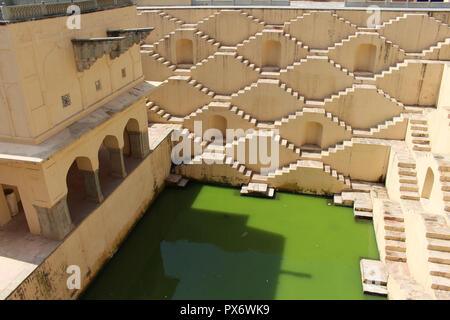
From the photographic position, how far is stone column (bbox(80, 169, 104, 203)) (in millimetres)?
9859

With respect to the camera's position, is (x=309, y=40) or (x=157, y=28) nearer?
(x=309, y=40)

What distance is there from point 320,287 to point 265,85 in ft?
24.1

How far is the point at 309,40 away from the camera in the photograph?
1405 centimetres

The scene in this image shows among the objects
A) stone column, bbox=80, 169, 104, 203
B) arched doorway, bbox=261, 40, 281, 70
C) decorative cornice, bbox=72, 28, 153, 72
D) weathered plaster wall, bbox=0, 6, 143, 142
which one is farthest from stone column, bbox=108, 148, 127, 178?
arched doorway, bbox=261, 40, 281, 70

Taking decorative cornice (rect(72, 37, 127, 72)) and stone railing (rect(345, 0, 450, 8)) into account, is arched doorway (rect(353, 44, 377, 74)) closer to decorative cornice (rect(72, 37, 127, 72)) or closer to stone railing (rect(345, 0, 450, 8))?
stone railing (rect(345, 0, 450, 8))

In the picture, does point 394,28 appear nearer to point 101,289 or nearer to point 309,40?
point 309,40

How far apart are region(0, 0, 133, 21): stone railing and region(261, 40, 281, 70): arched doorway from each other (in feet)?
22.5

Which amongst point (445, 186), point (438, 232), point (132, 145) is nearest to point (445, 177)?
point (445, 186)

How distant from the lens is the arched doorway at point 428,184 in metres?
10.6

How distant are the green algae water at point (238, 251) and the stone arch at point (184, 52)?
5.68m

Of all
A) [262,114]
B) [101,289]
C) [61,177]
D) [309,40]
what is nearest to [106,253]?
[101,289]

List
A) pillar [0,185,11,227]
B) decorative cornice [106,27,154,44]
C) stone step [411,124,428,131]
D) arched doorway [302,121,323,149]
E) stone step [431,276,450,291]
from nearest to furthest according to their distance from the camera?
stone step [431,276,450,291] → pillar [0,185,11,227] → decorative cornice [106,27,154,44] → stone step [411,124,428,131] → arched doorway [302,121,323,149]

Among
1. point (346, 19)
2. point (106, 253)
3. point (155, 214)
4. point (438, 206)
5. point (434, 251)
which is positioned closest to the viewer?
point (434, 251)

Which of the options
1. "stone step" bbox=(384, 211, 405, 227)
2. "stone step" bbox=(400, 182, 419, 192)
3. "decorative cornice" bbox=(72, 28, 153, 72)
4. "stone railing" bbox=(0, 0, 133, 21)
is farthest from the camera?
"stone step" bbox=(400, 182, 419, 192)
